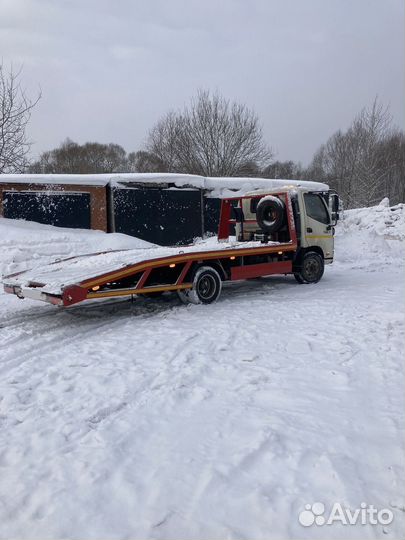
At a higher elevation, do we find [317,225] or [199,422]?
[317,225]

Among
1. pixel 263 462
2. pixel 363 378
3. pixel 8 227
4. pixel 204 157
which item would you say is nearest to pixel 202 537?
pixel 263 462

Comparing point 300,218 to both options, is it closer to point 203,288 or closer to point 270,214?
point 270,214

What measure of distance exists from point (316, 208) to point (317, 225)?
1.35ft

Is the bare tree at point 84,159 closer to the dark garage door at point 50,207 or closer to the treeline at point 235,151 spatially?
the treeline at point 235,151

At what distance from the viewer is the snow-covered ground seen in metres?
2.71

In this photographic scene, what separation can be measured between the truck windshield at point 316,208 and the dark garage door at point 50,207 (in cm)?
815

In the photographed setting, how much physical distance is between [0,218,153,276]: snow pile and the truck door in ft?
20.8

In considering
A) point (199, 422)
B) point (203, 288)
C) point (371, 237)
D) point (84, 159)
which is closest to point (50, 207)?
point (203, 288)

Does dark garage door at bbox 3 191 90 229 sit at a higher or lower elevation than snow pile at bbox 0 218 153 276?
higher

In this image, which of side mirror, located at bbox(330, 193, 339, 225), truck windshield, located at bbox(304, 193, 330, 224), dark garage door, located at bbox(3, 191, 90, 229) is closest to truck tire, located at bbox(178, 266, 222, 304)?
truck windshield, located at bbox(304, 193, 330, 224)

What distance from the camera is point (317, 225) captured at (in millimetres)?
10703

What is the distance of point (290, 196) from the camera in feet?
33.8

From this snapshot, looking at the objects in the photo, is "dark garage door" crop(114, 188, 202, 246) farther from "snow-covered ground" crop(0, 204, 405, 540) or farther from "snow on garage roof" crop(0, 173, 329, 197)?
"snow-covered ground" crop(0, 204, 405, 540)

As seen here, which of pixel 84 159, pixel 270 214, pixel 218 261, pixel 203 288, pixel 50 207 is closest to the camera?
pixel 203 288
